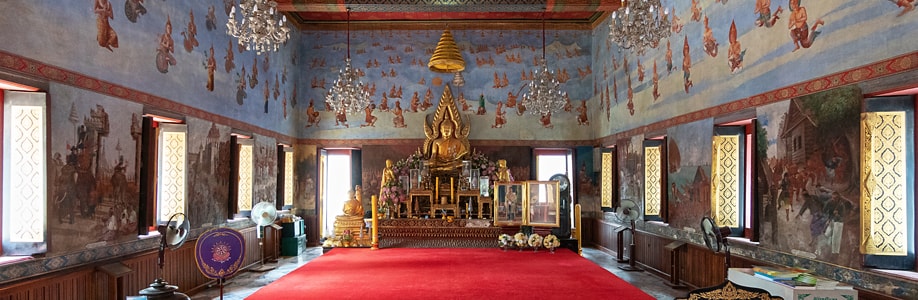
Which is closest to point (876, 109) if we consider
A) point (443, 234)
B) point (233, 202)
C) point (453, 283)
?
point (453, 283)

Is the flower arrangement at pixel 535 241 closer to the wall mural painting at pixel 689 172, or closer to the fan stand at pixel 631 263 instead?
the wall mural painting at pixel 689 172

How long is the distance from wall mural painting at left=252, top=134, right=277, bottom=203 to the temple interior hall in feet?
0.46

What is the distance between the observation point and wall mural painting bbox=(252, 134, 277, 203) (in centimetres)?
1434

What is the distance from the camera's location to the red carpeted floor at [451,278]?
23.9 ft

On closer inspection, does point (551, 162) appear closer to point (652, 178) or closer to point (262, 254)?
point (652, 178)

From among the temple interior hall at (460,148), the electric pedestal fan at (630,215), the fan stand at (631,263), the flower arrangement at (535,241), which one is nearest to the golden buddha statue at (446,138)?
the temple interior hall at (460,148)

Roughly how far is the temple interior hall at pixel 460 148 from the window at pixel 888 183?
0.08 ft

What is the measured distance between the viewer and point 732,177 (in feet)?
33.5

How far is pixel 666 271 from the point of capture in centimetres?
1223

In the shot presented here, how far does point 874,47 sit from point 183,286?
11.3 metres

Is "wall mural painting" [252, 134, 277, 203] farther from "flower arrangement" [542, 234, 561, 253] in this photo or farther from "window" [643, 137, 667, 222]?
"window" [643, 137, 667, 222]

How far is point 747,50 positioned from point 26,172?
1044 centimetres

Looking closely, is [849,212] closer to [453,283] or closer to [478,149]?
[453,283]

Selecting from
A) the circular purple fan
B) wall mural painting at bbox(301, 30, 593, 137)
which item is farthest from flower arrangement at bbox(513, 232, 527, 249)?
wall mural painting at bbox(301, 30, 593, 137)
